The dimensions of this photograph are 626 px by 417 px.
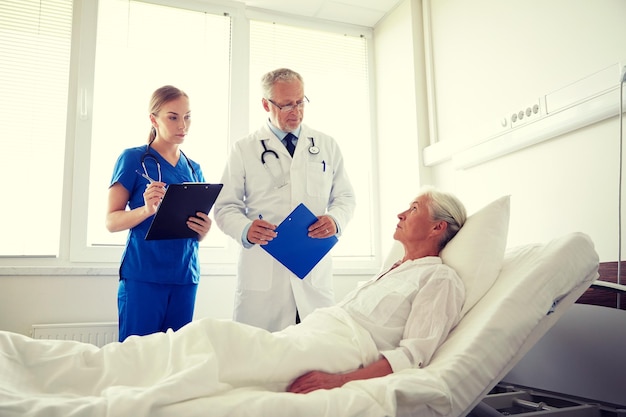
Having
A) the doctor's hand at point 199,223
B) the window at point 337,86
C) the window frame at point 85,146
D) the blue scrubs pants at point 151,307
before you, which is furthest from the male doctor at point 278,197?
the window at point 337,86

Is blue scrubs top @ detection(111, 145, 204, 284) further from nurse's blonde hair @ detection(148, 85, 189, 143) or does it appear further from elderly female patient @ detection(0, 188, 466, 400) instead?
elderly female patient @ detection(0, 188, 466, 400)

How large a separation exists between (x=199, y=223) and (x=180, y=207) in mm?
135

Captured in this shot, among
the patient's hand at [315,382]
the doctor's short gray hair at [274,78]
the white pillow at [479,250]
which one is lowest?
the patient's hand at [315,382]

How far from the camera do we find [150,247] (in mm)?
1870

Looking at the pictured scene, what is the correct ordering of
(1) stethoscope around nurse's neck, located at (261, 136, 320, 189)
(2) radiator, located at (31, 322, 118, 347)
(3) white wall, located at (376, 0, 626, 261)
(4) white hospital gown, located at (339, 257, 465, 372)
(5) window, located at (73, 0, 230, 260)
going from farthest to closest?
1. (5) window, located at (73, 0, 230, 260)
2. (2) radiator, located at (31, 322, 118, 347)
3. (1) stethoscope around nurse's neck, located at (261, 136, 320, 189)
4. (3) white wall, located at (376, 0, 626, 261)
5. (4) white hospital gown, located at (339, 257, 465, 372)

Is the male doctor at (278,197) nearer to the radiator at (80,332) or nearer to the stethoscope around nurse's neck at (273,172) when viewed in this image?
the stethoscope around nurse's neck at (273,172)

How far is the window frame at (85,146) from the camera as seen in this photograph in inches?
104

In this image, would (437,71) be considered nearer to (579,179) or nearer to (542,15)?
(542,15)

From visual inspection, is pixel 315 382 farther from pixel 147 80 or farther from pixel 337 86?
pixel 337 86

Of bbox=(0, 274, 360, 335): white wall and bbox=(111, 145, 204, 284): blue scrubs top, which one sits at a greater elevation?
bbox=(111, 145, 204, 284): blue scrubs top

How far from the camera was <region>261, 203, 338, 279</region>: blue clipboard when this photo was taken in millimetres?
1714

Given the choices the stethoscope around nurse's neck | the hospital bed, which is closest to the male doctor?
the stethoscope around nurse's neck

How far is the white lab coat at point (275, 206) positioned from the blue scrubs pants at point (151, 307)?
21cm

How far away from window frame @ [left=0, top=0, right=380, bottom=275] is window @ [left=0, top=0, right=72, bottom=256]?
5cm
